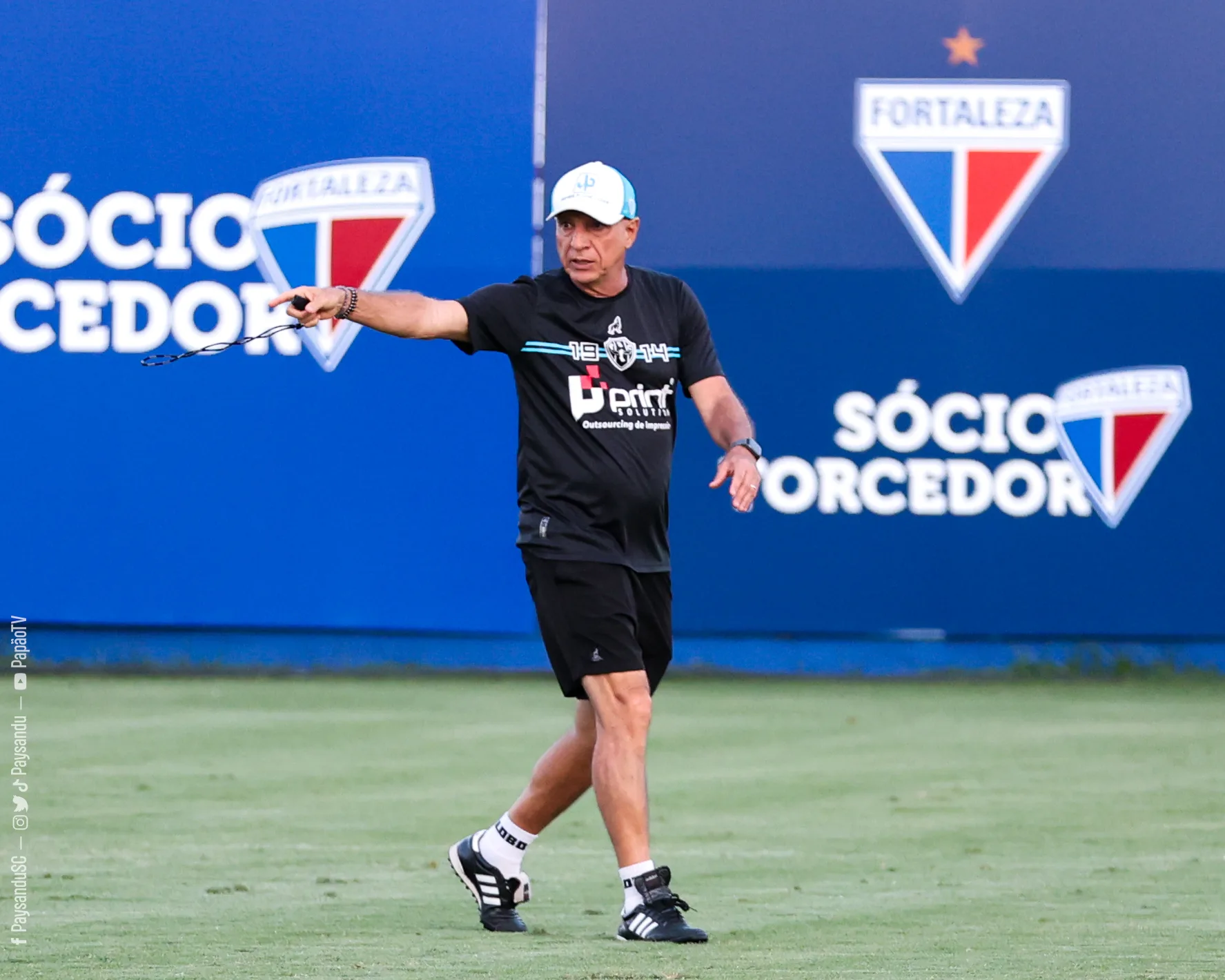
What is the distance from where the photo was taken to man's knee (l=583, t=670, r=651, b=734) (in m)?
4.98

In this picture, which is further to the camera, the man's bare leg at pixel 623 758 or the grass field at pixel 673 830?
the man's bare leg at pixel 623 758

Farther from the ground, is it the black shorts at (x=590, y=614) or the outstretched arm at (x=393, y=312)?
the outstretched arm at (x=393, y=312)

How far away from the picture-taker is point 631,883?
486 centimetres

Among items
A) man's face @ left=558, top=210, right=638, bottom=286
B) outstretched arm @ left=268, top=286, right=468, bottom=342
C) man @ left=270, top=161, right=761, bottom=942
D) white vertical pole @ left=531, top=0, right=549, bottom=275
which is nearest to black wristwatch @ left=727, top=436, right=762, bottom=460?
man @ left=270, top=161, right=761, bottom=942

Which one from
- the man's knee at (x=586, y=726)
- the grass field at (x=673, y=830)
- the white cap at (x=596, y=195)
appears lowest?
the grass field at (x=673, y=830)

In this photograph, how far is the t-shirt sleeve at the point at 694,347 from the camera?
209 inches

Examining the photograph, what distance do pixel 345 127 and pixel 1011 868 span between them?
691cm

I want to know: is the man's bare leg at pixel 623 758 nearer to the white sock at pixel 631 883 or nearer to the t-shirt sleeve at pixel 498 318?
the white sock at pixel 631 883

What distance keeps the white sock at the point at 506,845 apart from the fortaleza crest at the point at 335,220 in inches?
271

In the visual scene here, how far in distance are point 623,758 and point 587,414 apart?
0.85 m

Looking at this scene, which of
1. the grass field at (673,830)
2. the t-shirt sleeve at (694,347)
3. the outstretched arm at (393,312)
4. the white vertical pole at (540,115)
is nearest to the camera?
the grass field at (673,830)

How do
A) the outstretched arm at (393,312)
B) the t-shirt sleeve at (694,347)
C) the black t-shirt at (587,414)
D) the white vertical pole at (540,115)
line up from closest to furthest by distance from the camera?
1. the outstretched arm at (393,312)
2. the black t-shirt at (587,414)
3. the t-shirt sleeve at (694,347)
4. the white vertical pole at (540,115)

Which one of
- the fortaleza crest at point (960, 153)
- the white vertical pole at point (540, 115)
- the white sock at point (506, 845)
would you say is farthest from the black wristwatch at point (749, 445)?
the fortaleza crest at point (960, 153)

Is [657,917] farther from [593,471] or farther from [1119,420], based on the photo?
[1119,420]
